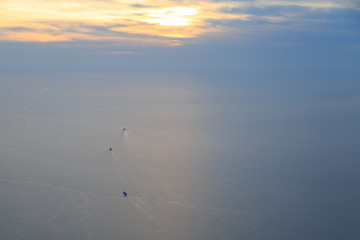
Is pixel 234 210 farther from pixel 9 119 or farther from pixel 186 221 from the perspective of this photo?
pixel 9 119

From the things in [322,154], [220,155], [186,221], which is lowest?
[186,221]

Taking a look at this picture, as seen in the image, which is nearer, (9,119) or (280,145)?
(280,145)

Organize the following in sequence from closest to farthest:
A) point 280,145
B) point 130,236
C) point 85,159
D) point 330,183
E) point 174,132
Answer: point 130,236 < point 330,183 < point 85,159 < point 280,145 < point 174,132

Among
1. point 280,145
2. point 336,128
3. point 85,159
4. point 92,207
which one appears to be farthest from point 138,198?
point 336,128

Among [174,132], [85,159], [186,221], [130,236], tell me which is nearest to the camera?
[130,236]

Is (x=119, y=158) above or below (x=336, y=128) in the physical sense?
below

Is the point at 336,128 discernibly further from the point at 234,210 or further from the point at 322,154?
the point at 234,210

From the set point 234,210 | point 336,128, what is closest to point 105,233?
point 234,210
